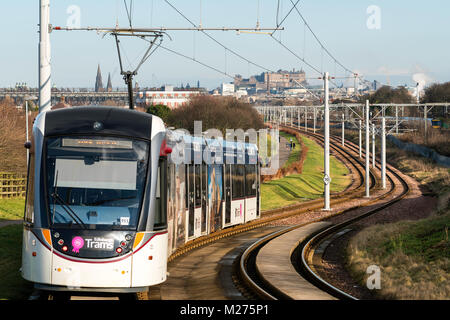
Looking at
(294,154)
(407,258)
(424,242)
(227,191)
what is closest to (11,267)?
(227,191)

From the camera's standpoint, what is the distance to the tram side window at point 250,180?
96.4 feet

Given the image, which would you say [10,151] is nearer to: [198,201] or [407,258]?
[198,201]

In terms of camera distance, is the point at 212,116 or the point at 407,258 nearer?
the point at 407,258

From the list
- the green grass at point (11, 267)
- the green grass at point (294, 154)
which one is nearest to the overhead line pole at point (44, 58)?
the green grass at point (11, 267)

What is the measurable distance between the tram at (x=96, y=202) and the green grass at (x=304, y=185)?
32.1m

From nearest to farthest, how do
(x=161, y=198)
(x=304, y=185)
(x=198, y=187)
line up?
(x=161, y=198), (x=198, y=187), (x=304, y=185)

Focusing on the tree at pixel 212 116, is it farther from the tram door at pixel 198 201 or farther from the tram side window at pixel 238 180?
the tram door at pixel 198 201

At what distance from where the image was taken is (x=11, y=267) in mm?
17703

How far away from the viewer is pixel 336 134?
463 feet

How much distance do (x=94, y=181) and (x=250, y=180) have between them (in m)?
16.6

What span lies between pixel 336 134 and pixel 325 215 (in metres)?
102
